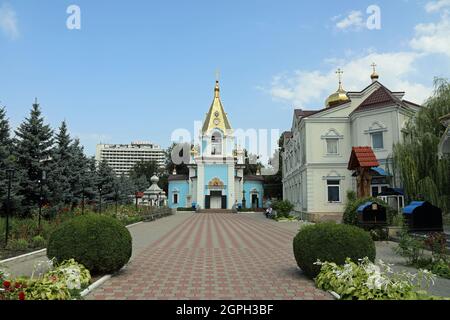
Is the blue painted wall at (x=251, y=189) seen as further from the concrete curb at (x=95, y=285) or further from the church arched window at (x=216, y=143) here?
the concrete curb at (x=95, y=285)

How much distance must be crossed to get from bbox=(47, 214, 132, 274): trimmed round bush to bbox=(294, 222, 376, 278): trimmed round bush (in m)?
3.93

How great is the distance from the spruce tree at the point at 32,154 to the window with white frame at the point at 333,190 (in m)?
19.9

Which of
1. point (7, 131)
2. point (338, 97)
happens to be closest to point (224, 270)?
point (7, 131)

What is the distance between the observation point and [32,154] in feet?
69.6

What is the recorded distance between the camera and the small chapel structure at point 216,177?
2072 inches

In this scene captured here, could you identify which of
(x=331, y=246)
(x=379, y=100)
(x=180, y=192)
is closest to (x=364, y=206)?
(x=331, y=246)

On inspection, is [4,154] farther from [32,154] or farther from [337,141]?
[337,141]

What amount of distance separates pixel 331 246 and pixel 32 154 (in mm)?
19701

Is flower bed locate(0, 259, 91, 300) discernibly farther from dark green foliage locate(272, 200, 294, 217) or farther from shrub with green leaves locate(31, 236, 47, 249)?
dark green foliage locate(272, 200, 294, 217)

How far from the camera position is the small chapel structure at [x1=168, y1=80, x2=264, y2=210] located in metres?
52.6

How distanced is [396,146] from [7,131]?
22.3 meters

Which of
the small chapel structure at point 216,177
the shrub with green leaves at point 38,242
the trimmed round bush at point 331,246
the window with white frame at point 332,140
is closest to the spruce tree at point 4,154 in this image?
the shrub with green leaves at point 38,242

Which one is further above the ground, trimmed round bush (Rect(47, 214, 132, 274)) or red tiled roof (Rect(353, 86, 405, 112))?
red tiled roof (Rect(353, 86, 405, 112))

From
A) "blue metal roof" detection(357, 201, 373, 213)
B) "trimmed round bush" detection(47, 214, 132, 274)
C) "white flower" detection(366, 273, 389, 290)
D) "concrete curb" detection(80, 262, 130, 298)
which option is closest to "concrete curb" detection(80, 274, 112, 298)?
"concrete curb" detection(80, 262, 130, 298)
